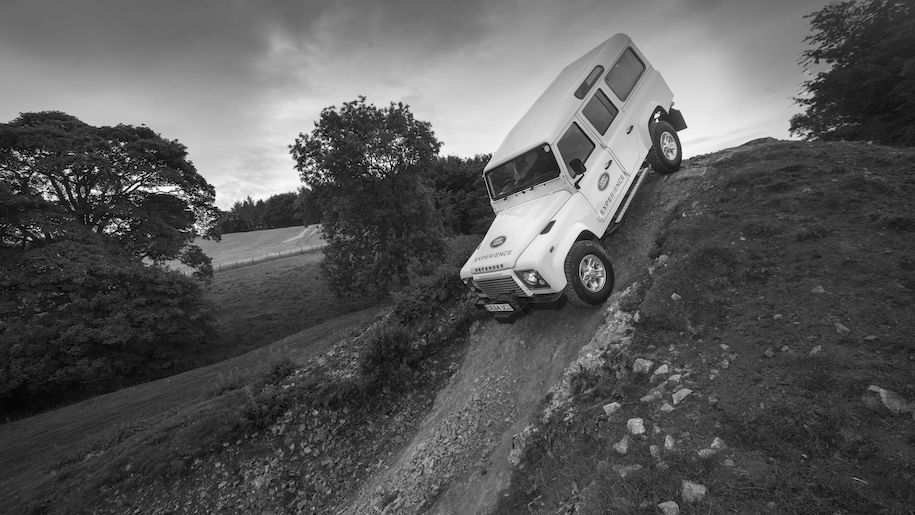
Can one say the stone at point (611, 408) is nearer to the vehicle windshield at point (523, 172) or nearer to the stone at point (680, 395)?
the stone at point (680, 395)

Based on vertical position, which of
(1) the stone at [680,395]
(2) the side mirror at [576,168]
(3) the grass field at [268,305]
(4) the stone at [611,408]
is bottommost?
(3) the grass field at [268,305]

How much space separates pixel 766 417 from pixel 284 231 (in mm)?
61527

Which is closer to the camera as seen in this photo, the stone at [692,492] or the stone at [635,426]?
the stone at [692,492]

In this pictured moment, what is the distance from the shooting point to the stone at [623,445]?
10.6 ft

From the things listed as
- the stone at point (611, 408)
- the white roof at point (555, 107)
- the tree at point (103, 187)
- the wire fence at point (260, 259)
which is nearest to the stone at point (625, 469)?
the stone at point (611, 408)

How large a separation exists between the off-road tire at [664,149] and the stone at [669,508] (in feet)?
24.7

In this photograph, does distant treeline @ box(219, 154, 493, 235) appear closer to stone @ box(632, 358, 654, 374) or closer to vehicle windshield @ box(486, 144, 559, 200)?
vehicle windshield @ box(486, 144, 559, 200)

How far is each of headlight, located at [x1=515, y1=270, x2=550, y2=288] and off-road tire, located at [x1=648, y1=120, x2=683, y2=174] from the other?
201 inches

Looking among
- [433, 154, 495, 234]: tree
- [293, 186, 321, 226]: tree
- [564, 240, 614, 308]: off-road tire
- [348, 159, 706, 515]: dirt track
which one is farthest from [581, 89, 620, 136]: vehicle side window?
[433, 154, 495, 234]: tree

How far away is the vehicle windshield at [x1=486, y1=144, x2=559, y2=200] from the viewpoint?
6.48 metres

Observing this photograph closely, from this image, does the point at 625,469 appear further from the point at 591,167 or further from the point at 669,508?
the point at 591,167

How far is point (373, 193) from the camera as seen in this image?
19.4m

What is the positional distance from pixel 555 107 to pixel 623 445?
599cm

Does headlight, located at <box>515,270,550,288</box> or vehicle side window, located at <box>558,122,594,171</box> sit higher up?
vehicle side window, located at <box>558,122,594,171</box>
